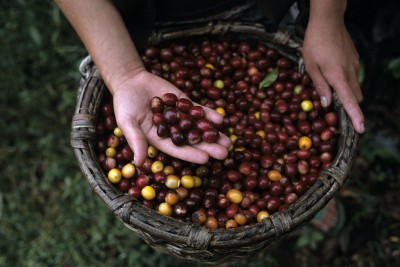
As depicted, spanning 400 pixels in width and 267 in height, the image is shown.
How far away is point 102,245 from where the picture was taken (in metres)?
3.40

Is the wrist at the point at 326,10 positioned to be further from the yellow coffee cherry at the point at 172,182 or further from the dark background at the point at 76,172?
the yellow coffee cherry at the point at 172,182

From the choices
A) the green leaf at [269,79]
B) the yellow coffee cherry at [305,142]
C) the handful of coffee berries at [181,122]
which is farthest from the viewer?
the green leaf at [269,79]

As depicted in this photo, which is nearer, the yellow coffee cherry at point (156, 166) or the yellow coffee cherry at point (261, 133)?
the yellow coffee cherry at point (156, 166)

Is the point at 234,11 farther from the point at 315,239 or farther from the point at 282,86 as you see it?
the point at 315,239

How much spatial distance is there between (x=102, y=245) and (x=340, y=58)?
2272mm

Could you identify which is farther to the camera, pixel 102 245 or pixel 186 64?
pixel 102 245

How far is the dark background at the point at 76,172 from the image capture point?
3361 mm

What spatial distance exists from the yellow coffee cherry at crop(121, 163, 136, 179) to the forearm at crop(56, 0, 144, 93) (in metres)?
0.46

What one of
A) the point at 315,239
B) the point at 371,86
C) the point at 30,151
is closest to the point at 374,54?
the point at 371,86

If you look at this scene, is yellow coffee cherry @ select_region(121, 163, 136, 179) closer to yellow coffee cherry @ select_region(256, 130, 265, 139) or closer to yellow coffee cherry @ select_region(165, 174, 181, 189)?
yellow coffee cherry @ select_region(165, 174, 181, 189)

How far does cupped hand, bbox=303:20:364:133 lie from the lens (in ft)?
8.23

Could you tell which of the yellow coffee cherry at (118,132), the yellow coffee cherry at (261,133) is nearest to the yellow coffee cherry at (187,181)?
the yellow coffee cherry at (118,132)

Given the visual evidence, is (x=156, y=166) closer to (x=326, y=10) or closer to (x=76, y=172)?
(x=326, y=10)

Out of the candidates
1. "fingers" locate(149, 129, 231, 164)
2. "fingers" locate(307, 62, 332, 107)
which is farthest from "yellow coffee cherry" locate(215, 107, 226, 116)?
"fingers" locate(307, 62, 332, 107)
